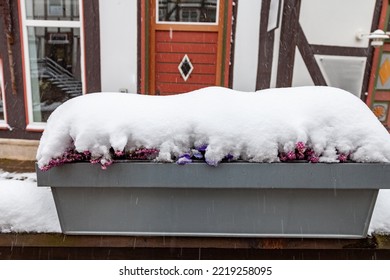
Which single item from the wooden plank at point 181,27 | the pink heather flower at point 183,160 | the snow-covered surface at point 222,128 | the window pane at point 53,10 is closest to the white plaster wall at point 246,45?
the wooden plank at point 181,27

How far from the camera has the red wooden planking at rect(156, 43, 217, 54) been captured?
3.76m

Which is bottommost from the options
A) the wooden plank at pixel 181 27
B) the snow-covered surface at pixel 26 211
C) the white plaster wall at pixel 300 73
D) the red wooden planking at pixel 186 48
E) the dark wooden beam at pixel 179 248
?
the dark wooden beam at pixel 179 248

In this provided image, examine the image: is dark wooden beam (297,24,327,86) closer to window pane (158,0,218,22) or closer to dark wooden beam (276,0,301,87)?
dark wooden beam (276,0,301,87)

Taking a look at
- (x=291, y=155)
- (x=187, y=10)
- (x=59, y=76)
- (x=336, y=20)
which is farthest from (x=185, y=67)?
(x=291, y=155)

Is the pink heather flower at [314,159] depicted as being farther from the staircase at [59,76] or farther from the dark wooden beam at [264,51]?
the staircase at [59,76]

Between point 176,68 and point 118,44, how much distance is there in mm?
729

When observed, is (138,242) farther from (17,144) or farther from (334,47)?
(334,47)

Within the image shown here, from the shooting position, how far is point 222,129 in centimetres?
→ 139

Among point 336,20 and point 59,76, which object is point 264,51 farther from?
point 59,76

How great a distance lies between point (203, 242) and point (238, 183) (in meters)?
0.36

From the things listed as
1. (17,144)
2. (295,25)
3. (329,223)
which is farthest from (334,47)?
(17,144)

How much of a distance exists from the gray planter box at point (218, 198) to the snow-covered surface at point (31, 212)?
0.51 feet

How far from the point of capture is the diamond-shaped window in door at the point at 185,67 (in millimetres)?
3820

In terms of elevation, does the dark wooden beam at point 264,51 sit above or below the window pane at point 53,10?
below
